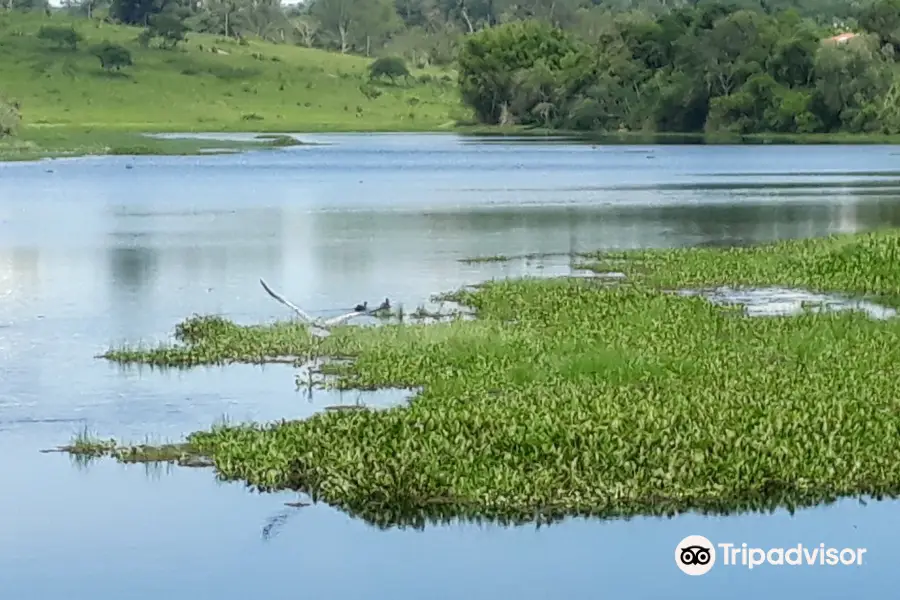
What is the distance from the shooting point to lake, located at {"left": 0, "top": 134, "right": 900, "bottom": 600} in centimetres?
1462

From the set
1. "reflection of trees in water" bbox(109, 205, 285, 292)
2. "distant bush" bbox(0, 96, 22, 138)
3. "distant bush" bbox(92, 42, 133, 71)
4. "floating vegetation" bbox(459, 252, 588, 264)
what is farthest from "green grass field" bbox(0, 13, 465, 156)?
"floating vegetation" bbox(459, 252, 588, 264)

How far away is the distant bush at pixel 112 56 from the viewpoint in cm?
13150

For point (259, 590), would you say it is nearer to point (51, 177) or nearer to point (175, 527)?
point (175, 527)

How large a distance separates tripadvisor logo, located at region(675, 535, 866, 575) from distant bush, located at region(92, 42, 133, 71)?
12114 centimetres

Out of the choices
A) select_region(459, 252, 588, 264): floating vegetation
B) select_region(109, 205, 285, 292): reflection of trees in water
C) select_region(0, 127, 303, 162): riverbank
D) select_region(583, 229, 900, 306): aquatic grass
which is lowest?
select_region(0, 127, 303, 162): riverbank

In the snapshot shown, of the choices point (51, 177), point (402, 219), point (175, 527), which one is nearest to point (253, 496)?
point (175, 527)

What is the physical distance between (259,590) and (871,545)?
526cm

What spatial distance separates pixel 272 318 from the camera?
27516 millimetres

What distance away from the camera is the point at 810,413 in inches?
679

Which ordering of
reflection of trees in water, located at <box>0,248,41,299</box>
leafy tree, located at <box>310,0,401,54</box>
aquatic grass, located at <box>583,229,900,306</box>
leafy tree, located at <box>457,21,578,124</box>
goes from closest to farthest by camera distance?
aquatic grass, located at <box>583,229,900,306</box> < reflection of trees in water, located at <box>0,248,41,299</box> < leafy tree, located at <box>457,21,578,124</box> < leafy tree, located at <box>310,0,401,54</box>

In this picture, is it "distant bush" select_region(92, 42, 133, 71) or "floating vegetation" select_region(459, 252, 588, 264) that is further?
"distant bush" select_region(92, 42, 133, 71)

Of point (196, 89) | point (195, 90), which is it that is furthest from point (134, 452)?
point (196, 89)

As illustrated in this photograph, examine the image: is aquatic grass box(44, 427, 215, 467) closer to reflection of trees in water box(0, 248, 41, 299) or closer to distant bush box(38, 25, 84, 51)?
reflection of trees in water box(0, 248, 41, 299)

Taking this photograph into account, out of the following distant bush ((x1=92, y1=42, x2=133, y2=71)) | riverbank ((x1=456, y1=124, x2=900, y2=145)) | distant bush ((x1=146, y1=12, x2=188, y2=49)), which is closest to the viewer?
riverbank ((x1=456, y1=124, x2=900, y2=145))
